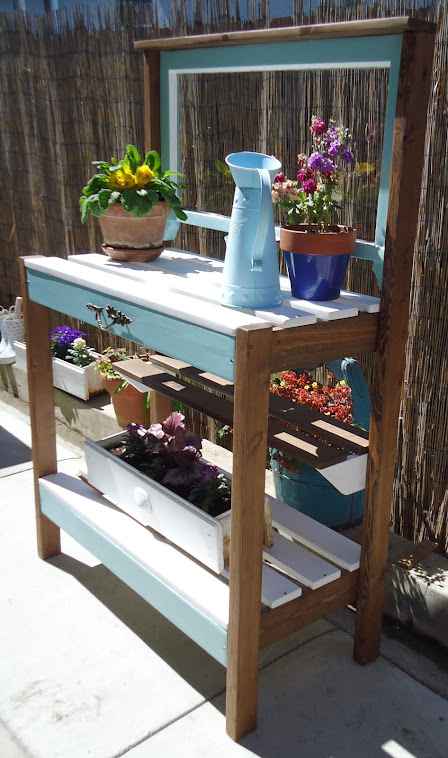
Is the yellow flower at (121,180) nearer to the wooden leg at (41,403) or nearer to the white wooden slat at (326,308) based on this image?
the wooden leg at (41,403)

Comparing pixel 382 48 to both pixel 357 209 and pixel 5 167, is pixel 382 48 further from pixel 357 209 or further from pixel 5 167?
pixel 5 167

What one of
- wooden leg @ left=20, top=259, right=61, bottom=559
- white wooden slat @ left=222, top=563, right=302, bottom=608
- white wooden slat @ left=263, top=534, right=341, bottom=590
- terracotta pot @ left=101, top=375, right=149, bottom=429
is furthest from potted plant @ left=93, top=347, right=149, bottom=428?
white wooden slat @ left=222, top=563, right=302, bottom=608

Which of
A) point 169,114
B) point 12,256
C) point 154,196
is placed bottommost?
point 12,256

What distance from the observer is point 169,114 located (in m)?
2.43

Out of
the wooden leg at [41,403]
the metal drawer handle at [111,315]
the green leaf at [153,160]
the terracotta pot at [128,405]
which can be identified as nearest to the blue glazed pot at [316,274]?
the metal drawer handle at [111,315]

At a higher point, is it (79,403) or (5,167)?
(5,167)

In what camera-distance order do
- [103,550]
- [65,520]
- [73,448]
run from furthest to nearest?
[73,448] < [65,520] < [103,550]

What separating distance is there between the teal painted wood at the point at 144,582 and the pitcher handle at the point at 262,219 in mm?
910

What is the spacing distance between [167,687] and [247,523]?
0.67 metres

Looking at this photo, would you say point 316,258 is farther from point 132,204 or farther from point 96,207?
point 96,207

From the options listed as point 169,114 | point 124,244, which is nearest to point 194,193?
point 169,114

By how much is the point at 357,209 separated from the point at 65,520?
1.46 metres

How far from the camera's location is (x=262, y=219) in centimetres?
168

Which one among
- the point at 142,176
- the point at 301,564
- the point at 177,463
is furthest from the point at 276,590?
the point at 142,176
